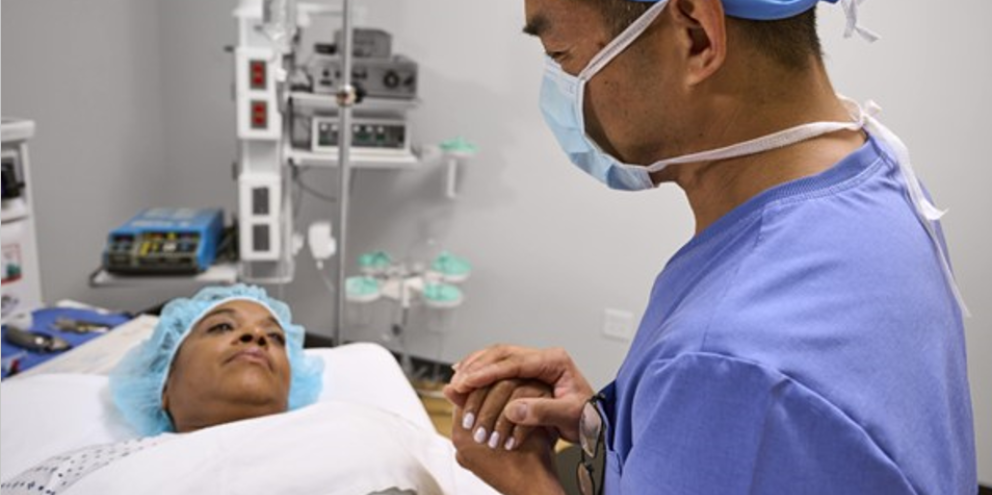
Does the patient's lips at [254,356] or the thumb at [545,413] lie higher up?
the thumb at [545,413]

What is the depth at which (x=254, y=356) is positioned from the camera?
1585 millimetres

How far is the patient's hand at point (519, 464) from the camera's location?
92cm

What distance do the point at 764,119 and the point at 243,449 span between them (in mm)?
970

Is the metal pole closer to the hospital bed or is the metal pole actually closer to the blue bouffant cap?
the hospital bed

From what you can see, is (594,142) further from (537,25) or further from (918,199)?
(918,199)

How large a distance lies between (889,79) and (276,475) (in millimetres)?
Result: 2143

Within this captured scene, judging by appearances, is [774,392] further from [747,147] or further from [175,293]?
[175,293]

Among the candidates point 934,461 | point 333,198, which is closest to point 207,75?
point 333,198

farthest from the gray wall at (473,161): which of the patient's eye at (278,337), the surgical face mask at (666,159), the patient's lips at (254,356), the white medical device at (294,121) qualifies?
the surgical face mask at (666,159)

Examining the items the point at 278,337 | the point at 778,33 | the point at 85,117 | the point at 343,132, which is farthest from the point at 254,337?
the point at 85,117

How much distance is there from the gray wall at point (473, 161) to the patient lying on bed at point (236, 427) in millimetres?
1259

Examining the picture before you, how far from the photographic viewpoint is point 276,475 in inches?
46.8

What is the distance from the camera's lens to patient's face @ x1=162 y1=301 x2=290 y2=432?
155 centimetres

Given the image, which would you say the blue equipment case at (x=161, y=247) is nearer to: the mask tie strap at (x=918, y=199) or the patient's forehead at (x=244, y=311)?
the patient's forehead at (x=244, y=311)
